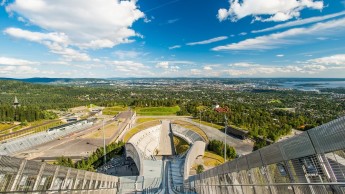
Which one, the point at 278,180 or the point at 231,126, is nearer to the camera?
the point at 278,180

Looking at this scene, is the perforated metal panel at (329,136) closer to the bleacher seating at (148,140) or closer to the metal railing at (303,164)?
the metal railing at (303,164)

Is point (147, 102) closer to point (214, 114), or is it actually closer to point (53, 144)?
point (214, 114)

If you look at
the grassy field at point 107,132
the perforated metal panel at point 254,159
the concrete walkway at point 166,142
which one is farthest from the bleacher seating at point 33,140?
the perforated metal panel at point 254,159

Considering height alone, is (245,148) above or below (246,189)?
below

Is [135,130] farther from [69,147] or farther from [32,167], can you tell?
[32,167]

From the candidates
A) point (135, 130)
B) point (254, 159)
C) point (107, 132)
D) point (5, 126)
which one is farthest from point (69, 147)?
point (254, 159)

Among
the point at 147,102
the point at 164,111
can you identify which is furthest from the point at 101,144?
the point at 147,102

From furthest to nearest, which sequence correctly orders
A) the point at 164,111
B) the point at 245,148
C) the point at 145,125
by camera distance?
the point at 164,111
the point at 145,125
the point at 245,148
